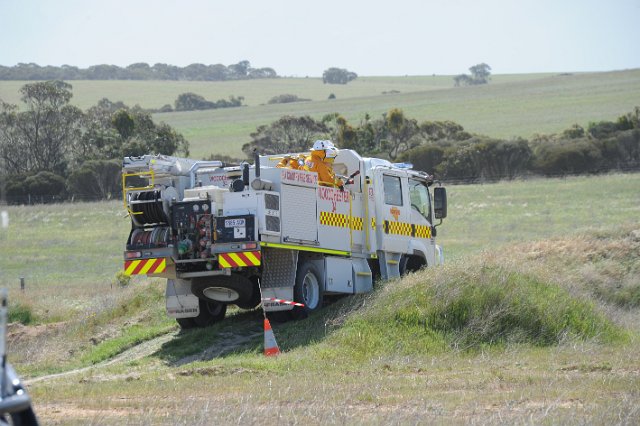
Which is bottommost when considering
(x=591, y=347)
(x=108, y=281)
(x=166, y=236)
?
(x=108, y=281)

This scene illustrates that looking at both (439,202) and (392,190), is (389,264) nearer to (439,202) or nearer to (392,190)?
(392,190)

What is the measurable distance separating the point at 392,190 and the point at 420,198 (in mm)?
1260

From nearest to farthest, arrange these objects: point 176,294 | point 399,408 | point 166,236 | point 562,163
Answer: point 399,408, point 166,236, point 176,294, point 562,163

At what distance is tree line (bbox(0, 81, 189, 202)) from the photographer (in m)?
59.6

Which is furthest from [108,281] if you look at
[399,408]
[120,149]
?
[120,149]

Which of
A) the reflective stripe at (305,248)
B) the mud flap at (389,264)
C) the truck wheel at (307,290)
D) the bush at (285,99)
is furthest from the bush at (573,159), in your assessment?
the bush at (285,99)

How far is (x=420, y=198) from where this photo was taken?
22.2 m

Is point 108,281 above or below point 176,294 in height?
below

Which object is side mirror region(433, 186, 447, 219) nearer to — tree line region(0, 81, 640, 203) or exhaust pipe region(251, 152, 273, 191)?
exhaust pipe region(251, 152, 273, 191)

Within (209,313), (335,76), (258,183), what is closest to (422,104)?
(335,76)

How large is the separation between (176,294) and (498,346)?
5891 mm

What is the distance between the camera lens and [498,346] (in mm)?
15938

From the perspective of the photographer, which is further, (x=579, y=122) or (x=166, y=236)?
(x=579, y=122)

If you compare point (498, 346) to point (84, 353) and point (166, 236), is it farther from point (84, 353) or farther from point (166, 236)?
point (84, 353)
